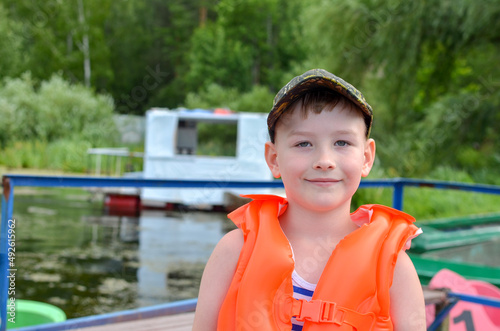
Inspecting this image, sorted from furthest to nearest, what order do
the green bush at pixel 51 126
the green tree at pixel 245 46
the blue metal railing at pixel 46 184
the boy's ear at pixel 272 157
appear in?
the green tree at pixel 245 46 → the green bush at pixel 51 126 → the blue metal railing at pixel 46 184 → the boy's ear at pixel 272 157

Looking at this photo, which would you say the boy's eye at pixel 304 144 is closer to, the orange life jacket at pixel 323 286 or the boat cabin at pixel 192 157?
the orange life jacket at pixel 323 286

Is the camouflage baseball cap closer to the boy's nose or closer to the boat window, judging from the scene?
the boy's nose

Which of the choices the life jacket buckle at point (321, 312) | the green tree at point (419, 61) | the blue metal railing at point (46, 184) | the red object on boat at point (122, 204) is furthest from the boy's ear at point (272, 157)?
the red object on boat at point (122, 204)

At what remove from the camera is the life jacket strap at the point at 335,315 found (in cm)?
122

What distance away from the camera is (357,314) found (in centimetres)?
122

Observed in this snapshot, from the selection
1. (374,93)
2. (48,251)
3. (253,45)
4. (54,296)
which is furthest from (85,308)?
(253,45)

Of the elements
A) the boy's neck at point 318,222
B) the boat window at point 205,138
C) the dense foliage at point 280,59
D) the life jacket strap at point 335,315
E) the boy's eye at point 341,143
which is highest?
the dense foliage at point 280,59

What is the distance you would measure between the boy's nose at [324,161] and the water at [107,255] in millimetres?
5116

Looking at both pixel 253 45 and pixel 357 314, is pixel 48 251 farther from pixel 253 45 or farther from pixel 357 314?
pixel 253 45

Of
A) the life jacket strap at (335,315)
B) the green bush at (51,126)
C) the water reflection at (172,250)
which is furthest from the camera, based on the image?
the green bush at (51,126)

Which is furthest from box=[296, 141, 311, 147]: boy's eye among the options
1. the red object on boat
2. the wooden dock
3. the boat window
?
the boat window

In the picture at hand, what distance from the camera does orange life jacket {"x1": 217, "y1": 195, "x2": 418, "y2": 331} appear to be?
1224 millimetres

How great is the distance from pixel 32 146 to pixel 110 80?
619 inches

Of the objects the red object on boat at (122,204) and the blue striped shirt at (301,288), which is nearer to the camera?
the blue striped shirt at (301,288)
